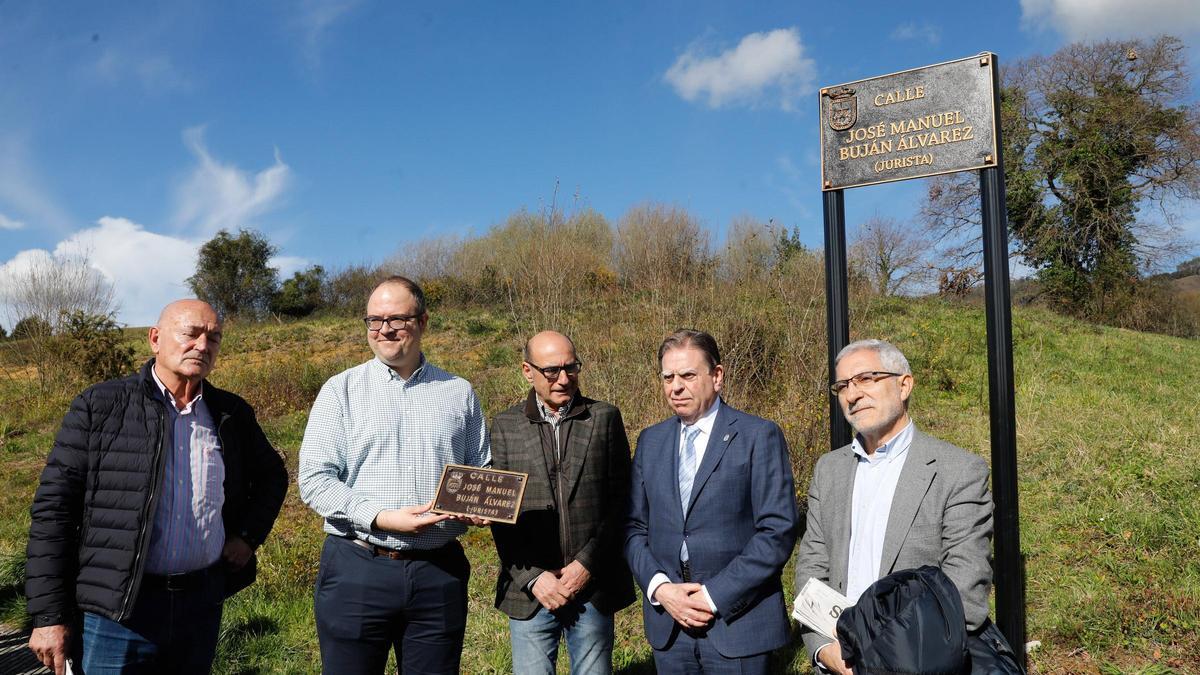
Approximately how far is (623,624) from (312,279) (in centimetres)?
2753

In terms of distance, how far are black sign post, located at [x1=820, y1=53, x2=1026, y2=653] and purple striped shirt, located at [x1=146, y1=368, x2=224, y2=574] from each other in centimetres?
310

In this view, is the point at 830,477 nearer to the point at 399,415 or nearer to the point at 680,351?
the point at 680,351

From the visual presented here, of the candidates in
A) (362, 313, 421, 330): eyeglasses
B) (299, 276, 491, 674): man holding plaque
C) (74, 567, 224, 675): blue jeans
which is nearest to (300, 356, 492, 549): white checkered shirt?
(299, 276, 491, 674): man holding plaque

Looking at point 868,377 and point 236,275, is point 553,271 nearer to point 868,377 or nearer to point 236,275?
point 868,377

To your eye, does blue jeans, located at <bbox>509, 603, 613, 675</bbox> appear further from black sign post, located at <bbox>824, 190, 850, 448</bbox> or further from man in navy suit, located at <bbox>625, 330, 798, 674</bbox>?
black sign post, located at <bbox>824, 190, 850, 448</bbox>

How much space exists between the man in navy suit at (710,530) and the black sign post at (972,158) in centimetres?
144

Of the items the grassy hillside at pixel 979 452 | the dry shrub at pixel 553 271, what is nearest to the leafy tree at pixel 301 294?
the grassy hillside at pixel 979 452

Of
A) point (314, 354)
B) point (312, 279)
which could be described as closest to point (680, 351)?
point (314, 354)

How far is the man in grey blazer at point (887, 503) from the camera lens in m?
2.56

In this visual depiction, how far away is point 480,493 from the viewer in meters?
2.73

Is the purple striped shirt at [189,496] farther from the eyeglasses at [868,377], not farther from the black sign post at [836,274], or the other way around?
the black sign post at [836,274]

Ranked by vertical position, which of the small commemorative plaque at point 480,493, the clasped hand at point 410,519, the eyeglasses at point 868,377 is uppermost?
the eyeglasses at point 868,377

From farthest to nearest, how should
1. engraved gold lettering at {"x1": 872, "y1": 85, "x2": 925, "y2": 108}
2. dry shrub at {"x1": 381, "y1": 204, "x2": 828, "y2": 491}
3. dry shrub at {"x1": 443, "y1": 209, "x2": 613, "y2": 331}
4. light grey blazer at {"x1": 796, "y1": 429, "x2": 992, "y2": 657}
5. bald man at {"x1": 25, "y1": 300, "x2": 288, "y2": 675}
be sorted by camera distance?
dry shrub at {"x1": 443, "y1": 209, "x2": 613, "y2": 331} → dry shrub at {"x1": 381, "y1": 204, "x2": 828, "y2": 491} → engraved gold lettering at {"x1": 872, "y1": 85, "x2": 925, "y2": 108} → bald man at {"x1": 25, "y1": 300, "x2": 288, "y2": 675} → light grey blazer at {"x1": 796, "y1": 429, "x2": 992, "y2": 657}

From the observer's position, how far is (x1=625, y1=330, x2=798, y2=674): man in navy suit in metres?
2.74
